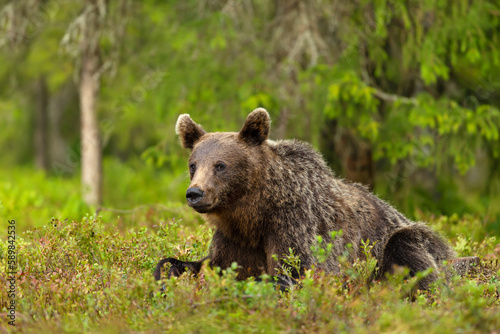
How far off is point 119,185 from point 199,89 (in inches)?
256

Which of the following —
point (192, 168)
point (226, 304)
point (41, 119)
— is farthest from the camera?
point (41, 119)

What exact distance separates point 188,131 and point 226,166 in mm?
622

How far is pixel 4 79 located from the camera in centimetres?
1630

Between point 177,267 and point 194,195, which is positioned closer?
point 194,195

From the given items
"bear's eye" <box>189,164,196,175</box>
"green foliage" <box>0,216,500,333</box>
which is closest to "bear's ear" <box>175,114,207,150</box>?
"bear's eye" <box>189,164,196,175</box>

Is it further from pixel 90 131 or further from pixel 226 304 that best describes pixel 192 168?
pixel 90 131

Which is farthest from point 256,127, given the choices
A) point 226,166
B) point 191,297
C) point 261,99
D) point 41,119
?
point 41,119

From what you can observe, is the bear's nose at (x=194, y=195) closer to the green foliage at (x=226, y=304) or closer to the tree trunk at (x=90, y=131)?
the green foliage at (x=226, y=304)

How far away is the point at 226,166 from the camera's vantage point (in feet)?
15.6

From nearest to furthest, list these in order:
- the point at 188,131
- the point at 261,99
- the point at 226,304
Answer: the point at 226,304
the point at 188,131
the point at 261,99

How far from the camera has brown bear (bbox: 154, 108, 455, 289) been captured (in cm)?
472

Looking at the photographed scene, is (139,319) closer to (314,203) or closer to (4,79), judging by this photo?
(314,203)

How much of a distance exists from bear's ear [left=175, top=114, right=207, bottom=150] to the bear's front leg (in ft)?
3.37

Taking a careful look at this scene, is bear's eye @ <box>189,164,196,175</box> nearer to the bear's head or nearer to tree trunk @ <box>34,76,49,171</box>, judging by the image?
the bear's head
